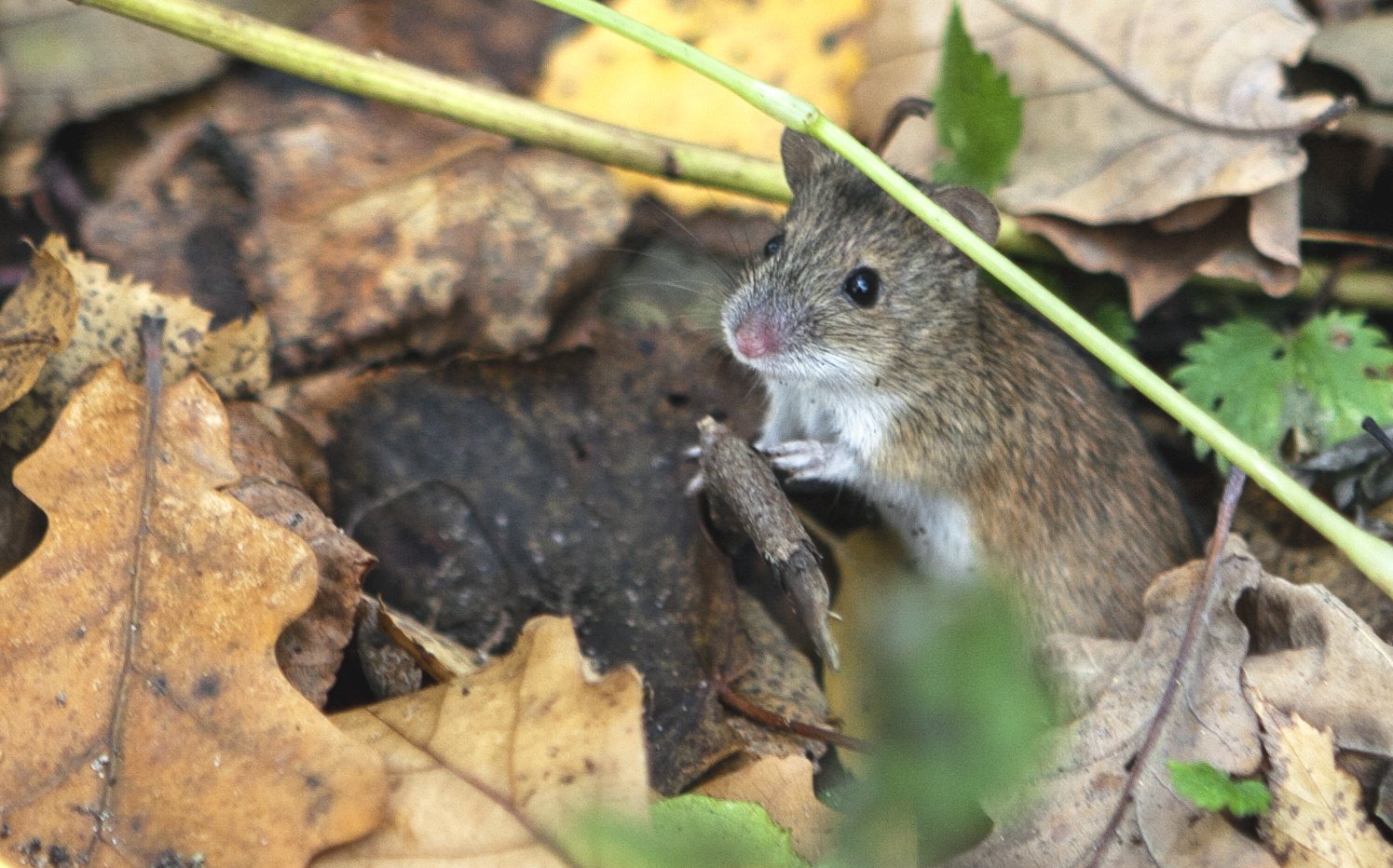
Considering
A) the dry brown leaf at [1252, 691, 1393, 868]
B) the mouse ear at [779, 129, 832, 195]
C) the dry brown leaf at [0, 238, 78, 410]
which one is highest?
the mouse ear at [779, 129, 832, 195]

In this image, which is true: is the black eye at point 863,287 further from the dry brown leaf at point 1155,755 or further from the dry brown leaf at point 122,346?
the dry brown leaf at point 122,346

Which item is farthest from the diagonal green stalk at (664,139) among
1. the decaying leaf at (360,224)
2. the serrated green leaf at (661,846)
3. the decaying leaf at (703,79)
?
the serrated green leaf at (661,846)

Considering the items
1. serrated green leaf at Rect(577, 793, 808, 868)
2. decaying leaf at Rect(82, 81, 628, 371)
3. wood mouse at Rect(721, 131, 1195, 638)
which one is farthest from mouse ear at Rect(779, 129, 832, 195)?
serrated green leaf at Rect(577, 793, 808, 868)

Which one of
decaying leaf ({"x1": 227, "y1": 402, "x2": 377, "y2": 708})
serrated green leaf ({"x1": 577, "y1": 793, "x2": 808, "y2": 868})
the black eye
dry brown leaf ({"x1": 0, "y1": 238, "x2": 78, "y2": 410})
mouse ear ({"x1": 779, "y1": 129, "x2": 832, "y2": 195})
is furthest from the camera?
mouse ear ({"x1": 779, "y1": 129, "x2": 832, "y2": 195})

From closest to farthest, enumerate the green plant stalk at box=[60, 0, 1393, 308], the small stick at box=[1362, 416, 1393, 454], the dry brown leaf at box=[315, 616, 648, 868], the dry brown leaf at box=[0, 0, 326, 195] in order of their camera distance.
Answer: the dry brown leaf at box=[315, 616, 648, 868] → the small stick at box=[1362, 416, 1393, 454] → the green plant stalk at box=[60, 0, 1393, 308] → the dry brown leaf at box=[0, 0, 326, 195]

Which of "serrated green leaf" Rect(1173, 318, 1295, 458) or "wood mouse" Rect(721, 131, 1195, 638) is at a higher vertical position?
"serrated green leaf" Rect(1173, 318, 1295, 458)

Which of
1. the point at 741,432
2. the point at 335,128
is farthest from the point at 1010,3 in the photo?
the point at 335,128

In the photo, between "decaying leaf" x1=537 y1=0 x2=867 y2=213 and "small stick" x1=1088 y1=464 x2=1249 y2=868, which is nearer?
"small stick" x1=1088 y1=464 x2=1249 y2=868

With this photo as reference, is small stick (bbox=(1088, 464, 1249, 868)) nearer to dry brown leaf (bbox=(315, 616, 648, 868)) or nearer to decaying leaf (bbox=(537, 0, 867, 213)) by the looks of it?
dry brown leaf (bbox=(315, 616, 648, 868))
